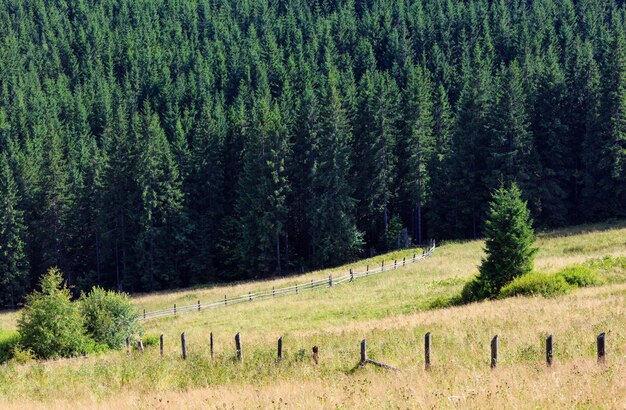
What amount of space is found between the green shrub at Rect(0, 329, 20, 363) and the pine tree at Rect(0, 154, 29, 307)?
138ft

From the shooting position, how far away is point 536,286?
2848 centimetres

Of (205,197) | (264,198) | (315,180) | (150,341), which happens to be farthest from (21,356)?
(205,197)

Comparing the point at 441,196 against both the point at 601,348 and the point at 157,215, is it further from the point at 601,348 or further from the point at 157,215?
the point at 601,348

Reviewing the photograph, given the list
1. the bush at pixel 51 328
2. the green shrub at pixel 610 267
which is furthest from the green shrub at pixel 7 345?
the green shrub at pixel 610 267

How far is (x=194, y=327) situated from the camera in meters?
36.3

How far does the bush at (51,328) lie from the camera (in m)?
26.8

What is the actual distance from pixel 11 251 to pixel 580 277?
60.7 meters

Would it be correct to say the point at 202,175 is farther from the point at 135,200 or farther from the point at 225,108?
the point at 225,108

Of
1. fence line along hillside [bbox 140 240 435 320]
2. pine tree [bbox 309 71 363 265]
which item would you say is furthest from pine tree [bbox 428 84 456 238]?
fence line along hillside [bbox 140 240 435 320]

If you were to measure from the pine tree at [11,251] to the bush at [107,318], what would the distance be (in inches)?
1750

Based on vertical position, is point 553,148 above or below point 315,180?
above

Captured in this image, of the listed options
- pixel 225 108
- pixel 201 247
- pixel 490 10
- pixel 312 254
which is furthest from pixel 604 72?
pixel 490 10

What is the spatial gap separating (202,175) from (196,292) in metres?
20.4

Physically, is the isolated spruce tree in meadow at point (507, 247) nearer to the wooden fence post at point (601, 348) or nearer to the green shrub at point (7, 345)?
the wooden fence post at point (601, 348)
